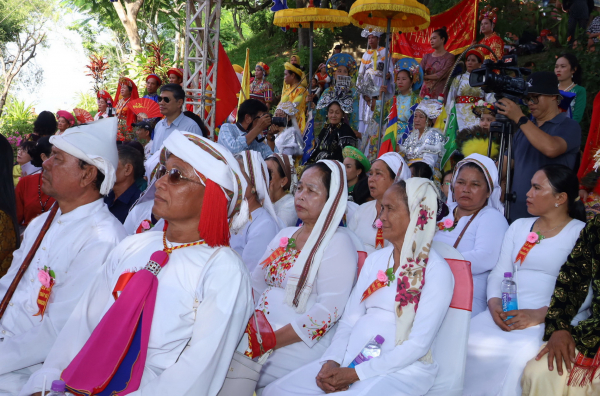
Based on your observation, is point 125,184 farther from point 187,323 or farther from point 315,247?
point 187,323

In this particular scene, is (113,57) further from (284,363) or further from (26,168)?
(284,363)

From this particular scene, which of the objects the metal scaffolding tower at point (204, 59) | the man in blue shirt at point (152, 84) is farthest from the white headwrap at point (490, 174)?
the man in blue shirt at point (152, 84)

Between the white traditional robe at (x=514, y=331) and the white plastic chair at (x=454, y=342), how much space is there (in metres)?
0.37

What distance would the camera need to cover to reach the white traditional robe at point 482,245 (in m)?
3.44

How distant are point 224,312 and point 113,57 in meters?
31.7

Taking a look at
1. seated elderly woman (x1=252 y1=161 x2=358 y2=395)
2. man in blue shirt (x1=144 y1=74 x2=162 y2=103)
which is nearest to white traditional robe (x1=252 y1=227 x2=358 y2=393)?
seated elderly woman (x1=252 y1=161 x2=358 y2=395)

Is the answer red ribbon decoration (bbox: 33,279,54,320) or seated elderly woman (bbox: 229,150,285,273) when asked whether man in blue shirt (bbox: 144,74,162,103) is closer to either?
seated elderly woman (bbox: 229,150,285,273)

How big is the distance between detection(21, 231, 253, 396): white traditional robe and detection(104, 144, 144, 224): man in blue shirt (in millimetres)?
1800

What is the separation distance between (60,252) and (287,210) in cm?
232

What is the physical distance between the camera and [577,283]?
8.88ft

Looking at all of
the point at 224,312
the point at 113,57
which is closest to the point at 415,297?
the point at 224,312

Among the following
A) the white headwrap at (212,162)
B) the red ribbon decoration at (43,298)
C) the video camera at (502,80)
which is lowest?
the red ribbon decoration at (43,298)

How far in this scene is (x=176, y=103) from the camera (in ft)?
→ 20.5

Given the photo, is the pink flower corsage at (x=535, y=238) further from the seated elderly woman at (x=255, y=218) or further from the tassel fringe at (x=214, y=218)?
the tassel fringe at (x=214, y=218)
